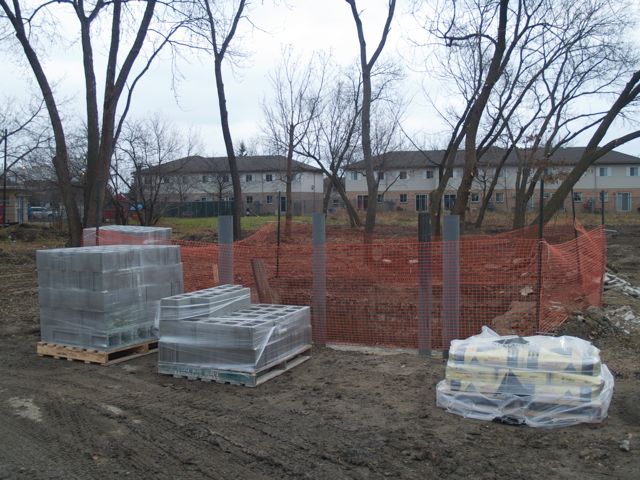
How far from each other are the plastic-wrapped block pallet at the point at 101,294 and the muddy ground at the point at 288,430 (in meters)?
0.41

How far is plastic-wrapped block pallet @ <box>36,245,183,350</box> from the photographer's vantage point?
21.4ft

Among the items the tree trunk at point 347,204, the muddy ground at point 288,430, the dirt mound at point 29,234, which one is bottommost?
the muddy ground at point 288,430

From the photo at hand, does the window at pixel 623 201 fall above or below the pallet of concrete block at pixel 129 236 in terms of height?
above

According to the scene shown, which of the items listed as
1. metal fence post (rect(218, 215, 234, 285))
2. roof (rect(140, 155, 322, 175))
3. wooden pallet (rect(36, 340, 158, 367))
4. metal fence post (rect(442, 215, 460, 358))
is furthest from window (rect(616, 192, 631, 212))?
wooden pallet (rect(36, 340, 158, 367))

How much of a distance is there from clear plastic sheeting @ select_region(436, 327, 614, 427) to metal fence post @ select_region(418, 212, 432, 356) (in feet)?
6.20

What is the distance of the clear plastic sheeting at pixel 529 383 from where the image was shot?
4.41 meters

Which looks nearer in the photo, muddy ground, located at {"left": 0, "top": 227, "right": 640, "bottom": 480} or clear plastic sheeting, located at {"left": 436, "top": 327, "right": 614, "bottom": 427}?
muddy ground, located at {"left": 0, "top": 227, "right": 640, "bottom": 480}

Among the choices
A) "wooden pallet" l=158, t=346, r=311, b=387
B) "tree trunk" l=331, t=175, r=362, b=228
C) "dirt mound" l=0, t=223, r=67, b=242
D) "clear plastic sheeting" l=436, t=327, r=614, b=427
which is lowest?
"wooden pallet" l=158, t=346, r=311, b=387

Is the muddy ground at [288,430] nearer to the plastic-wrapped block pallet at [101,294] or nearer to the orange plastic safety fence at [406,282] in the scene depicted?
the plastic-wrapped block pallet at [101,294]

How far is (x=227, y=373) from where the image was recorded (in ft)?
18.9

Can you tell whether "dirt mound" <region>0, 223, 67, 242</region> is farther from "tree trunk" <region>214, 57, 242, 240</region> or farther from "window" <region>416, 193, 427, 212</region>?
"window" <region>416, 193, 427, 212</region>

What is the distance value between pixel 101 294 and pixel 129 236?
351 centimetres

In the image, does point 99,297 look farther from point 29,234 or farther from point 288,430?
point 29,234

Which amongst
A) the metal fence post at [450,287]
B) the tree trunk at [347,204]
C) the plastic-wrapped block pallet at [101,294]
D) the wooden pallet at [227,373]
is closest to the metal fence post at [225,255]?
the plastic-wrapped block pallet at [101,294]
